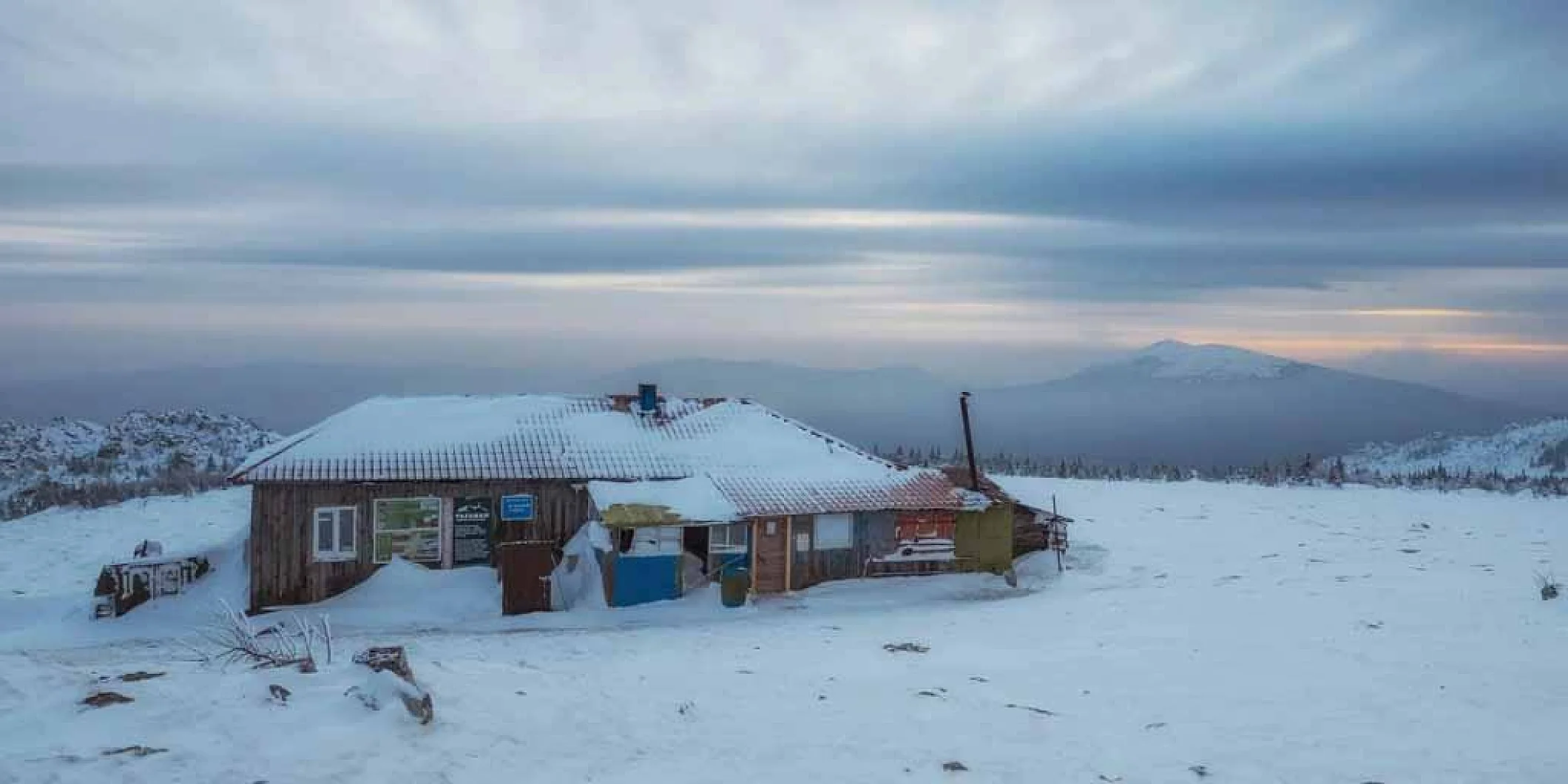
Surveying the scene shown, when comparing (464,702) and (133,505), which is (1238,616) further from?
(133,505)

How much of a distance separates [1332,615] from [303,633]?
54.3 ft

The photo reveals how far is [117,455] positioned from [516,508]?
38473 mm

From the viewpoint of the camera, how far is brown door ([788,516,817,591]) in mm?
22984

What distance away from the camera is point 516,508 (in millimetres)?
22875

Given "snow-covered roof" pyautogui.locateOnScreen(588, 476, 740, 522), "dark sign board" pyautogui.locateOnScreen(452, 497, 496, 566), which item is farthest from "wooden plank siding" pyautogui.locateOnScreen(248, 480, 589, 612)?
"snow-covered roof" pyautogui.locateOnScreen(588, 476, 740, 522)

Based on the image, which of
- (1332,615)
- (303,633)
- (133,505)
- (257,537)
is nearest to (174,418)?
(133,505)

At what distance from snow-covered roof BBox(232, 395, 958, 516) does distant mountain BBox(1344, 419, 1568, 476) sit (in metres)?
44.0

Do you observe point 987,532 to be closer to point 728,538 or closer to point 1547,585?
point 728,538

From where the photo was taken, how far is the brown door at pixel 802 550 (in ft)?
75.4

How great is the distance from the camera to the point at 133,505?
3503 centimetres

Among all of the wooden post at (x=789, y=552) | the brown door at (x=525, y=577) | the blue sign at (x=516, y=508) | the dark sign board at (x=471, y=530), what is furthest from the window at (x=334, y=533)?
the wooden post at (x=789, y=552)

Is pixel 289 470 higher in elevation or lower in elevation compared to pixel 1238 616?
higher

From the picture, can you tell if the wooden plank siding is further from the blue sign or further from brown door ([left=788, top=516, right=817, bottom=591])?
brown door ([left=788, top=516, right=817, bottom=591])

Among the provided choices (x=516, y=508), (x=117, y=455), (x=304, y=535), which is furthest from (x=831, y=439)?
(x=117, y=455)
